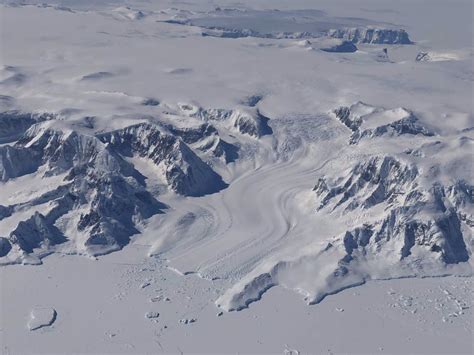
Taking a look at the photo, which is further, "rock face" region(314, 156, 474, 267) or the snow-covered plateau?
"rock face" region(314, 156, 474, 267)

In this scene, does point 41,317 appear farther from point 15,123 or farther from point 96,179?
point 15,123

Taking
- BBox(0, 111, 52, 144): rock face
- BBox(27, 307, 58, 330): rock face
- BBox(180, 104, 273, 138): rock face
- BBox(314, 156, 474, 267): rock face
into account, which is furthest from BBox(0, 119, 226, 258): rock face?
BBox(314, 156, 474, 267): rock face

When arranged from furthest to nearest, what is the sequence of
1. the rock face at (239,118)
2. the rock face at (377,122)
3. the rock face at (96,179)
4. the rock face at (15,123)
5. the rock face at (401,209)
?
1. the rock face at (239,118)
2. the rock face at (377,122)
3. the rock face at (15,123)
4. the rock face at (96,179)
5. the rock face at (401,209)

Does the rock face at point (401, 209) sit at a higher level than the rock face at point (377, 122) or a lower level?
lower

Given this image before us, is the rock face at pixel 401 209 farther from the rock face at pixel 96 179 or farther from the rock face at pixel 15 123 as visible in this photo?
the rock face at pixel 15 123

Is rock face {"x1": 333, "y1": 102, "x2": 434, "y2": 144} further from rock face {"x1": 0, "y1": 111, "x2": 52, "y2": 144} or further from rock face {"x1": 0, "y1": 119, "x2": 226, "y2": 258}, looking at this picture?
rock face {"x1": 0, "y1": 111, "x2": 52, "y2": 144}

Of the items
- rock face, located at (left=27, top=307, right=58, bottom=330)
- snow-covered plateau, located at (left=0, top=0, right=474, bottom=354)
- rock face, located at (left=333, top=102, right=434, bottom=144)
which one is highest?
rock face, located at (left=333, top=102, right=434, bottom=144)

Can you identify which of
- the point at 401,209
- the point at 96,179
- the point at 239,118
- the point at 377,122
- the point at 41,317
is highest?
the point at 377,122

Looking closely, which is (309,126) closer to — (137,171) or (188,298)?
(137,171)

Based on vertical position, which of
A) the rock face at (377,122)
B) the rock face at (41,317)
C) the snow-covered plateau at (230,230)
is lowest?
the rock face at (41,317)

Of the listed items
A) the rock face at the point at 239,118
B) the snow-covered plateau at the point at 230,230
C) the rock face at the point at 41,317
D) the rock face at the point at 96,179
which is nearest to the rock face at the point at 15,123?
the snow-covered plateau at the point at 230,230

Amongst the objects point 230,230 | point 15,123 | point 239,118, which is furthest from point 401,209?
point 15,123
